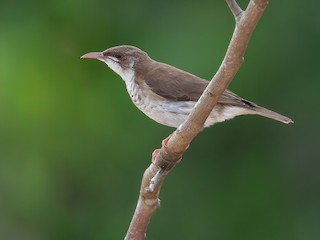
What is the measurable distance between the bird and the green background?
7.35ft

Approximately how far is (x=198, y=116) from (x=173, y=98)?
1328 millimetres

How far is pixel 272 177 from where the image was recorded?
8727 millimetres

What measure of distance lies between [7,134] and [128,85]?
9.12ft

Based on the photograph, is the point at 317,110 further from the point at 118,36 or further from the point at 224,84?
the point at 224,84

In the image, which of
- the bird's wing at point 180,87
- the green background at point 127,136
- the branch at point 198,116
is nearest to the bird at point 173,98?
the bird's wing at point 180,87

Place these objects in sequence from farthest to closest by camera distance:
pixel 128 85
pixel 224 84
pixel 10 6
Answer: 1. pixel 10 6
2. pixel 128 85
3. pixel 224 84

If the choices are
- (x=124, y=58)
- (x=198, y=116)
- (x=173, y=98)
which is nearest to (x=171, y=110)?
(x=173, y=98)

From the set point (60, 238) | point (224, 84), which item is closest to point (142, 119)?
point (60, 238)

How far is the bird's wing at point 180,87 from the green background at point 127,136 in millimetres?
2355

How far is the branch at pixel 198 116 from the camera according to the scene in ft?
12.8

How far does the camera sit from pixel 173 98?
18.9 feet

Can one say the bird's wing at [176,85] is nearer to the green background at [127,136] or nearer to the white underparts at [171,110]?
the white underparts at [171,110]

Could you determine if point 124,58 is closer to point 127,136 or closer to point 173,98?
point 173,98

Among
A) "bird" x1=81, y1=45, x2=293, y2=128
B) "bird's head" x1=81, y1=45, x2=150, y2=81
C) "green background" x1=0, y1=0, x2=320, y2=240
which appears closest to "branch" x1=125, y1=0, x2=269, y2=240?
"bird" x1=81, y1=45, x2=293, y2=128
